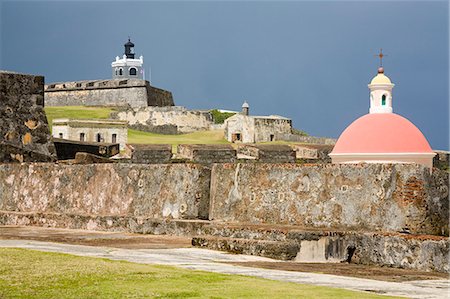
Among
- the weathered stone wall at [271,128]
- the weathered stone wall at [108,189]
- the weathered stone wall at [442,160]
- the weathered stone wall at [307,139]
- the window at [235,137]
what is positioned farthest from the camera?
the weathered stone wall at [271,128]

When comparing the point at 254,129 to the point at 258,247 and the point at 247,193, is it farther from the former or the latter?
the point at 258,247

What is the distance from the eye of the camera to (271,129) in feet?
270

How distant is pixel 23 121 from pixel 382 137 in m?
19.4

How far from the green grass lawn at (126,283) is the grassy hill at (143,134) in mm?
65644

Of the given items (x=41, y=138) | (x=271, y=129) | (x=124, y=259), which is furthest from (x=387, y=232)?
(x=271, y=129)

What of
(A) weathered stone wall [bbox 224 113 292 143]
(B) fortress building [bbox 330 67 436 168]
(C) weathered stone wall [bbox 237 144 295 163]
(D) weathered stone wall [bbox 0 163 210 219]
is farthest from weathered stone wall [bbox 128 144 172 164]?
(A) weathered stone wall [bbox 224 113 292 143]

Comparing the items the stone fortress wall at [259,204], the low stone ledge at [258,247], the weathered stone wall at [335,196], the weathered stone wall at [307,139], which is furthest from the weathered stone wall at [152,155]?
the weathered stone wall at [307,139]

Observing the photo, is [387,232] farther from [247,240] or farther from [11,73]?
[11,73]

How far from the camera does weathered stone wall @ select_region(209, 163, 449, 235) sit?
25.6 feet

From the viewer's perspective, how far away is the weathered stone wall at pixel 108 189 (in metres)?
9.48

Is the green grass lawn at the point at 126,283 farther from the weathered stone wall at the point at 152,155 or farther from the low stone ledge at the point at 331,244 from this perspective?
the weathered stone wall at the point at 152,155

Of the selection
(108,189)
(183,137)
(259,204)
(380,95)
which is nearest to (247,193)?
(259,204)

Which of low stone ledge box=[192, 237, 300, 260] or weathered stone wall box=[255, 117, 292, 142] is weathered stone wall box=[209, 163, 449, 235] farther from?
weathered stone wall box=[255, 117, 292, 142]

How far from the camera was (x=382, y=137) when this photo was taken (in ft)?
100
